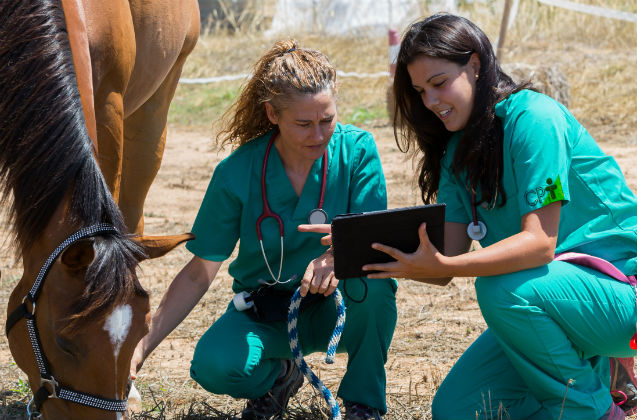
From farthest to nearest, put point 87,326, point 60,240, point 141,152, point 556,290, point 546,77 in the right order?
1. point 546,77
2. point 141,152
3. point 556,290
4. point 60,240
5. point 87,326

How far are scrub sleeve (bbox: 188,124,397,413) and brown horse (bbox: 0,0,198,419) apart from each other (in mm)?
509

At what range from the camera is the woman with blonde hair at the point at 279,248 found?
278 cm

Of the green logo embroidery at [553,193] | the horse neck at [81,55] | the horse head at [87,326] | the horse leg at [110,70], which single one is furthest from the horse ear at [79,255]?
the green logo embroidery at [553,193]

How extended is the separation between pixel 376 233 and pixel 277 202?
1.77ft

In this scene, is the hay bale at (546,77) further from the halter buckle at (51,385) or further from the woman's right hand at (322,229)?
the halter buckle at (51,385)

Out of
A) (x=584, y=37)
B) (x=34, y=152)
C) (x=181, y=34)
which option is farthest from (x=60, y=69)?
(x=584, y=37)

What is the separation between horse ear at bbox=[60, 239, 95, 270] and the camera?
2.17 metres

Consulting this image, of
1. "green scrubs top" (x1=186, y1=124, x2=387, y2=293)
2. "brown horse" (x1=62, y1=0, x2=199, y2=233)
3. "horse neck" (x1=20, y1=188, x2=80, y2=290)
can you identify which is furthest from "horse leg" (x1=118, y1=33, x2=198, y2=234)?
"horse neck" (x1=20, y1=188, x2=80, y2=290)

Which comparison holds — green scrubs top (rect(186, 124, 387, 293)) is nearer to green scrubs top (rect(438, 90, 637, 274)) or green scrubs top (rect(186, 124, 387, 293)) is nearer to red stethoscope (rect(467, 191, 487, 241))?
red stethoscope (rect(467, 191, 487, 241))

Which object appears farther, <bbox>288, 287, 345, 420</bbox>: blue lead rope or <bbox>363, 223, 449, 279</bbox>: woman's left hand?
<bbox>288, 287, 345, 420</bbox>: blue lead rope

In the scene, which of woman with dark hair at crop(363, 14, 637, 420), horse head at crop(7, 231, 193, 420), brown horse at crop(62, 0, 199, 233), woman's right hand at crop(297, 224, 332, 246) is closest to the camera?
horse head at crop(7, 231, 193, 420)

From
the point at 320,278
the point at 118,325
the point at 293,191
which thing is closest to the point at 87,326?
the point at 118,325

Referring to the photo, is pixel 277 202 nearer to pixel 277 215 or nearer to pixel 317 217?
pixel 277 215

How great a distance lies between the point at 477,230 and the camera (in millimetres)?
2762
